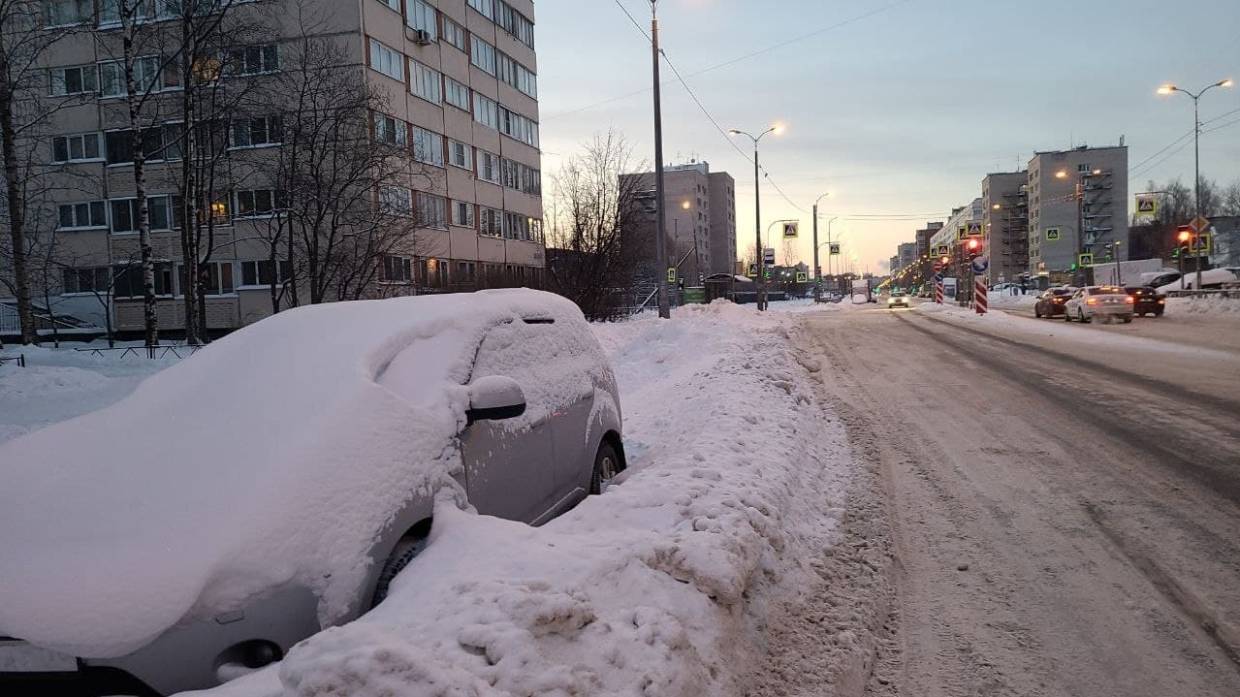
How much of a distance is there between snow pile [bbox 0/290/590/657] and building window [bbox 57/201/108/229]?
137 ft

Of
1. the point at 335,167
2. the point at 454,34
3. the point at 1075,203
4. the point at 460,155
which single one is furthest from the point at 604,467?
the point at 1075,203

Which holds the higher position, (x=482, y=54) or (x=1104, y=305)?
(x=482, y=54)

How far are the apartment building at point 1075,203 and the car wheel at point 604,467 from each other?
461 ft

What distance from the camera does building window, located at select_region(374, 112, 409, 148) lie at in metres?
26.0

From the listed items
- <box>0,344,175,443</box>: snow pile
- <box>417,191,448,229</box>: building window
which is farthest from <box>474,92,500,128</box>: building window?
<box>0,344,175,443</box>: snow pile

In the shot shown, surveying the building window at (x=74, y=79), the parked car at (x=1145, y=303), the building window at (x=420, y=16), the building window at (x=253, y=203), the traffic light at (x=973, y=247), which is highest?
the building window at (x=420, y=16)

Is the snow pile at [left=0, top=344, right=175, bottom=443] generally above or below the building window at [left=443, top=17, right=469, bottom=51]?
below

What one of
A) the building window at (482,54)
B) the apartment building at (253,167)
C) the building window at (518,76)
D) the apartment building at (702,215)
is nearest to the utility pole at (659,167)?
the apartment building at (253,167)

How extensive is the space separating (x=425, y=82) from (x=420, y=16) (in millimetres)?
3388

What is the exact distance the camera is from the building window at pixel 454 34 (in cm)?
4344

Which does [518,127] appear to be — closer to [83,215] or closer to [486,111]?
[486,111]

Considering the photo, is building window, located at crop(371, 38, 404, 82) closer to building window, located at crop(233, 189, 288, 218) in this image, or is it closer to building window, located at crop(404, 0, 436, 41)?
building window, located at crop(404, 0, 436, 41)

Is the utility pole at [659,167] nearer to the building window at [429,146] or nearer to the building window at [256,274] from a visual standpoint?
the building window at [429,146]

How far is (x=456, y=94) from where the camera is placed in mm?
44250
